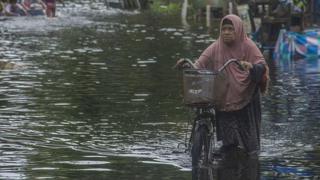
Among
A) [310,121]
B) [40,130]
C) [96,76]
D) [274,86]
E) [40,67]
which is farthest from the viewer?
[40,67]

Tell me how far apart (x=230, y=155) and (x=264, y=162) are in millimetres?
487

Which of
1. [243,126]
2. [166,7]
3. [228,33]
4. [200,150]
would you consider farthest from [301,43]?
[166,7]

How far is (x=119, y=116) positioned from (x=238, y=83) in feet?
13.2

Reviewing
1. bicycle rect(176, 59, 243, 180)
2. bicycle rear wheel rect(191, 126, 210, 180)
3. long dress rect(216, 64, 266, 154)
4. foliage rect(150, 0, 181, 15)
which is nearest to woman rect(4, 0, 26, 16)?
foliage rect(150, 0, 181, 15)

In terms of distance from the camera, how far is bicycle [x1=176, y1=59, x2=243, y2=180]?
9.29 meters

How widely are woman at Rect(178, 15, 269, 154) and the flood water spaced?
381 mm

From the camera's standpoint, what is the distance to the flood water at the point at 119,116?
32.0 ft

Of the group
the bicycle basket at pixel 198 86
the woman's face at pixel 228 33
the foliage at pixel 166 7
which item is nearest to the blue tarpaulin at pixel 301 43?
the woman's face at pixel 228 33

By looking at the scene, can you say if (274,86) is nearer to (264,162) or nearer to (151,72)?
(151,72)

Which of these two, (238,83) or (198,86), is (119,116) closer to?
(238,83)

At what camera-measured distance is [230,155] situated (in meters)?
10.4

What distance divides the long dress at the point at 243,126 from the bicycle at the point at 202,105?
1.25 ft

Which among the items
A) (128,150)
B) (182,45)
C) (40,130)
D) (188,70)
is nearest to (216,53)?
(188,70)

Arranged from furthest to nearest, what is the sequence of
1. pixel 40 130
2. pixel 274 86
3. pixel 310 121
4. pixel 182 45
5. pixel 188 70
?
1. pixel 182 45
2. pixel 274 86
3. pixel 310 121
4. pixel 40 130
5. pixel 188 70
